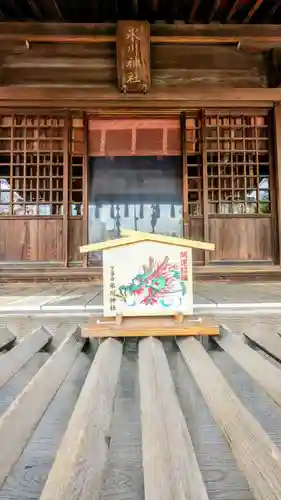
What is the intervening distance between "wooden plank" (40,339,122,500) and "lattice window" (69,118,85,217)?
4152 millimetres

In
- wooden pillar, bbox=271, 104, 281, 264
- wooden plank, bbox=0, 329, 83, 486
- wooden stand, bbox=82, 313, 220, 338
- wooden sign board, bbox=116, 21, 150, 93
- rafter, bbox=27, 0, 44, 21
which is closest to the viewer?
wooden plank, bbox=0, 329, 83, 486

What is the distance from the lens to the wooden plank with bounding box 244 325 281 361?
1.48 m

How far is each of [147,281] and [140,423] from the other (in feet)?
2.37

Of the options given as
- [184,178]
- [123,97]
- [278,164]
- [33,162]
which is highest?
[123,97]

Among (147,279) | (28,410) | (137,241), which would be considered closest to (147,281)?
(147,279)

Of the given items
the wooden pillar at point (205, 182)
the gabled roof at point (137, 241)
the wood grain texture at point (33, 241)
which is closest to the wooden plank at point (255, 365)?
the gabled roof at point (137, 241)

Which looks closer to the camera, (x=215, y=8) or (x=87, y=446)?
(x=87, y=446)

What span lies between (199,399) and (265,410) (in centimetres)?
22

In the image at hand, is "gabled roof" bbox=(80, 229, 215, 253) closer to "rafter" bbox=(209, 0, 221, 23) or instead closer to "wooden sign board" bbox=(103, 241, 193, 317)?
"wooden sign board" bbox=(103, 241, 193, 317)

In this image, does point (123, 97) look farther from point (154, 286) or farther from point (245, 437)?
point (245, 437)

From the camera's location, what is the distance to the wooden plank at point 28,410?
0.79m

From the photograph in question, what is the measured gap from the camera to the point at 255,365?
1.34m

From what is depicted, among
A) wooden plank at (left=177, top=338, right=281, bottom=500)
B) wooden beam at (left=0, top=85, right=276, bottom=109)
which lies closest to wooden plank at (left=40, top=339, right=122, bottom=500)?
wooden plank at (left=177, top=338, right=281, bottom=500)

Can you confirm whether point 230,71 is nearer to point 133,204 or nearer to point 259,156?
point 259,156
